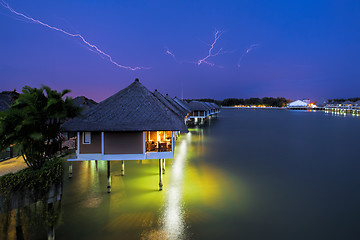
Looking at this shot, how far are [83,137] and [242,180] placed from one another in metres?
11.6

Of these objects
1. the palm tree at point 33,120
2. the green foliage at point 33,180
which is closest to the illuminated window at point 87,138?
the palm tree at point 33,120

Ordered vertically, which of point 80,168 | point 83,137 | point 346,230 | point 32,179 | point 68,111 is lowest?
point 346,230

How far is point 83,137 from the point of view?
1216 centimetres

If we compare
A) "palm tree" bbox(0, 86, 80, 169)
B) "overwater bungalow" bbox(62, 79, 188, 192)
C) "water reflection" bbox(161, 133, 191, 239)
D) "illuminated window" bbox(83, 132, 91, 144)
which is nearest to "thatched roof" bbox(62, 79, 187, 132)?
"overwater bungalow" bbox(62, 79, 188, 192)

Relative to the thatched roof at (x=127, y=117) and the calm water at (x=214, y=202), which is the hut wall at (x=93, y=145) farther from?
the calm water at (x=214, y=202)

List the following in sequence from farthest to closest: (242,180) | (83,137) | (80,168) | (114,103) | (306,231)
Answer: (80,168)
(242,180)
(114,103)
(83,137)
(306,231)

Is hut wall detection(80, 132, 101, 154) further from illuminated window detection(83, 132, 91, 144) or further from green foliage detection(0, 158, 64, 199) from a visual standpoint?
green foliage detection(0, 158, 64, 199)

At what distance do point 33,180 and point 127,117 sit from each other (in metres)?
5.67

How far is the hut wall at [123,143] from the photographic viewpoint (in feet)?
39.8

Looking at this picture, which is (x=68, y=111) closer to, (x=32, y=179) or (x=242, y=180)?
(x=32, y=179)

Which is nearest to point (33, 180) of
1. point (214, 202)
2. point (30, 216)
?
point (30, 216)

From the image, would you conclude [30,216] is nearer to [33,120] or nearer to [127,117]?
[33,120]

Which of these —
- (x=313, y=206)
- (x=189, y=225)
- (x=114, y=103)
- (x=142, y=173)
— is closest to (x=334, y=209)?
(x=313, y=206)

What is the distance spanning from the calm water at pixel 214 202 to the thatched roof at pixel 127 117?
4.26 m
